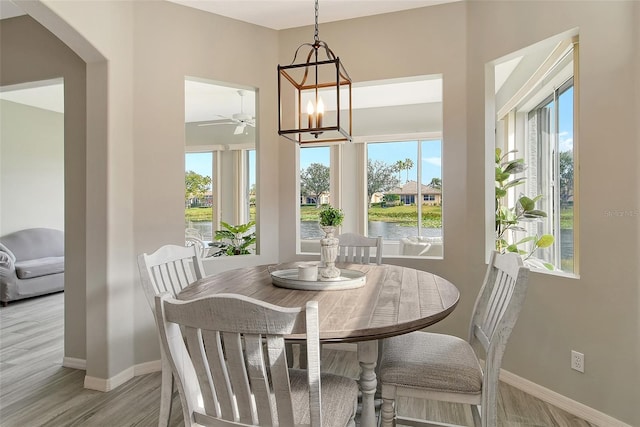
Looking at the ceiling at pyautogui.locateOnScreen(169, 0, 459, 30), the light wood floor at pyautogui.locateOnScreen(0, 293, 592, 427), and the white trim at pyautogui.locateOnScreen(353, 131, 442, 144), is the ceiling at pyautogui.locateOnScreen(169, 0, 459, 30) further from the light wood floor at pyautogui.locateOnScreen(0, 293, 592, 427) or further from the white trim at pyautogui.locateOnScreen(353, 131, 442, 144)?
the white trim at pyautogui.locateOnScreen(353, 131, 442, 144)

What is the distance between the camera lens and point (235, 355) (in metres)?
1.00

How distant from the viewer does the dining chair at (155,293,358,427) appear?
93cm

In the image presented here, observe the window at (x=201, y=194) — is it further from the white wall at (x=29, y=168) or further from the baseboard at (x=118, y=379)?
the baseboard at (x=118, y=379)

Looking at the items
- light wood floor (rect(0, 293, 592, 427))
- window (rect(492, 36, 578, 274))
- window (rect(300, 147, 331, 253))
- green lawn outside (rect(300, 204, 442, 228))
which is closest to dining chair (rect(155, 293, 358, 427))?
light wood floor (rect(0, 293, 592, 427))

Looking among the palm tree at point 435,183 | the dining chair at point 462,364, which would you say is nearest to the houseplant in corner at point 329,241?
the dining chair at point 462,364

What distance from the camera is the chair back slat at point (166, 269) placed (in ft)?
5.82

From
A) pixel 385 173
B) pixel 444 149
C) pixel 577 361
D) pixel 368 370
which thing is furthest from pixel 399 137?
pixel 368 370

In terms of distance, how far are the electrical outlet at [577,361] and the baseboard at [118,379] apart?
2726 mm

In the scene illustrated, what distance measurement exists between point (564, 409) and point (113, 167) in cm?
316

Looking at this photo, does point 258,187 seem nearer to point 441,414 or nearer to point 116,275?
point 116,275

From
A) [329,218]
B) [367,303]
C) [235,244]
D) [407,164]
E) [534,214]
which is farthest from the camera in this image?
[407,164]

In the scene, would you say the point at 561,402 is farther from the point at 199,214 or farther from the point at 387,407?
the point at 199,214

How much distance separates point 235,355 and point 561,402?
7.22 ft

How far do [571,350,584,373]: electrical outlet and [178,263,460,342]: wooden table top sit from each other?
101 centimetres
